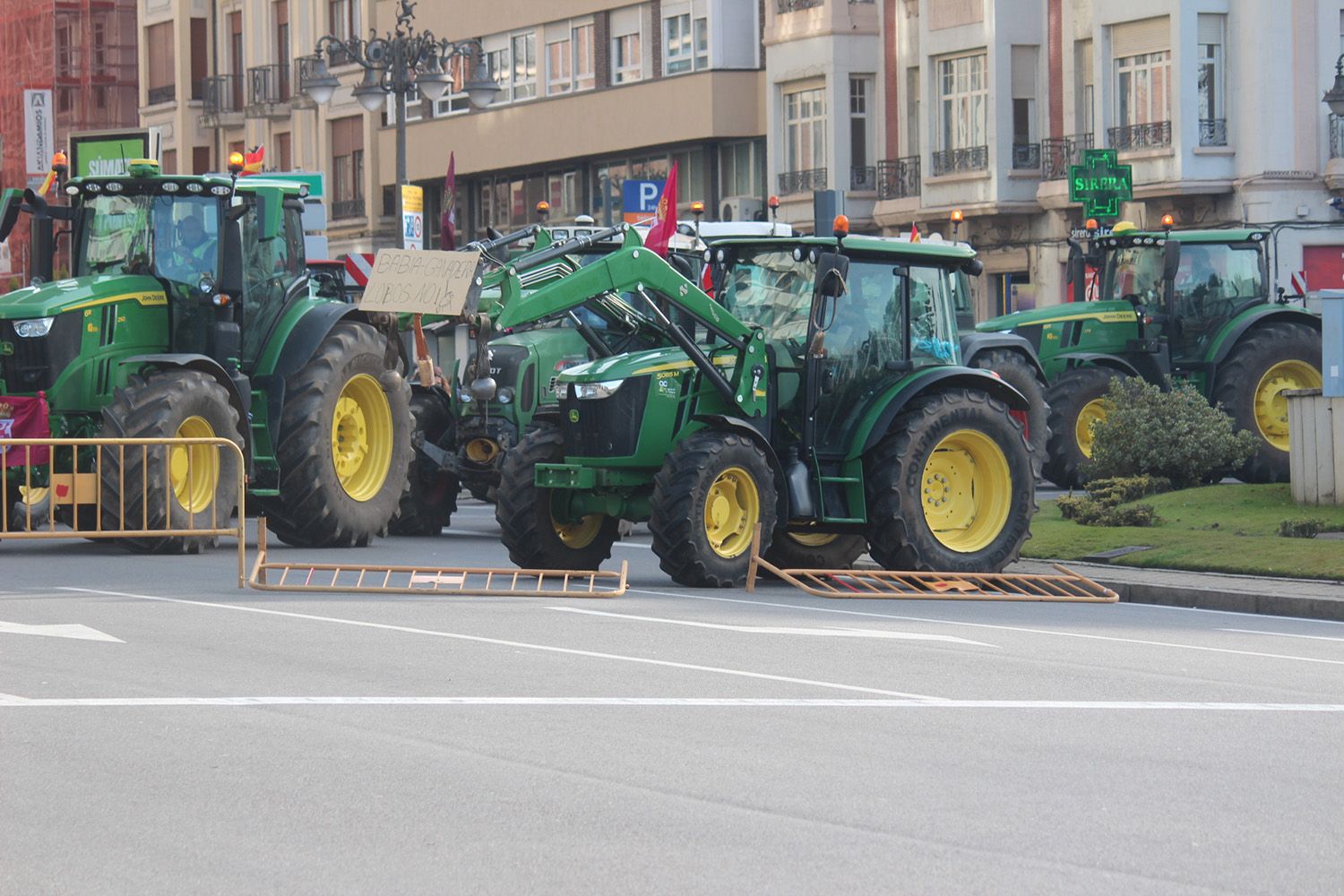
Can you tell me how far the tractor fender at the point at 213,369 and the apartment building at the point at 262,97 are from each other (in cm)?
4374

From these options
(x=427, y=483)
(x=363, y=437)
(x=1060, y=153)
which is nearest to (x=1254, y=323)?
(x=427, y=483)

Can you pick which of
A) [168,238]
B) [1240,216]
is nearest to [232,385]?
[168,238]

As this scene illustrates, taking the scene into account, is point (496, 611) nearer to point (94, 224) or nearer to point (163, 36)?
point (94, 224)

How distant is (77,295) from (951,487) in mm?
7347

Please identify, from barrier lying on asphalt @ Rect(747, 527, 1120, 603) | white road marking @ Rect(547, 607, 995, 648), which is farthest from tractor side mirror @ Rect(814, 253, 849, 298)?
white road marking @ Rect(547, 607, 995, 648)

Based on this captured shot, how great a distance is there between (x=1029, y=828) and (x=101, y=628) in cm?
705

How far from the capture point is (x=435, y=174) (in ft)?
201

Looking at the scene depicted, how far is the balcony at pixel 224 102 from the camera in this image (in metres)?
70.8

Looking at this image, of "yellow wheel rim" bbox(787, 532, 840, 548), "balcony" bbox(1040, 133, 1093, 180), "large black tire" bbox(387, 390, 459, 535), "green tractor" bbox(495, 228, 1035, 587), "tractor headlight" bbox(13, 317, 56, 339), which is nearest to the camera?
"green tractor" bbox(495, 228, 1035, 587)

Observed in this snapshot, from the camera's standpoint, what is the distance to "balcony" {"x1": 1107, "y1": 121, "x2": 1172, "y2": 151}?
42.8 meters

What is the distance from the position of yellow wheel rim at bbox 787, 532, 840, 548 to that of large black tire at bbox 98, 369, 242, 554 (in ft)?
14.4

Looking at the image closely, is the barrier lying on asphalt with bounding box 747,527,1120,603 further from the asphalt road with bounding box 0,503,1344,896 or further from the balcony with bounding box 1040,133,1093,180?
the balcony with bounding box 1040,133,1093,180

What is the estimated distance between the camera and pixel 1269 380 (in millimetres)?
27859

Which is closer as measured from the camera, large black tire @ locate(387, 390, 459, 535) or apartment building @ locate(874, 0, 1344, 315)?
large black tire @ locate(387, 390, 459, 535)
